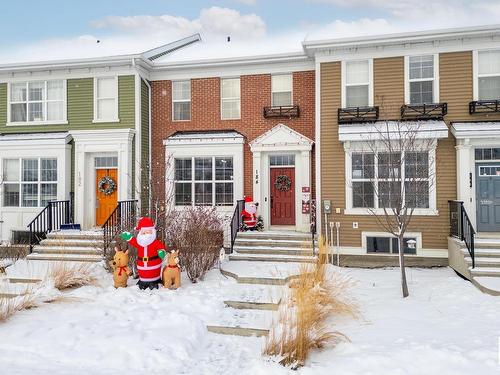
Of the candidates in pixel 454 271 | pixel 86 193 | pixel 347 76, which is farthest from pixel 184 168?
pixel 454 271

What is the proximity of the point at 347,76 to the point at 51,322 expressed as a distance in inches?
405

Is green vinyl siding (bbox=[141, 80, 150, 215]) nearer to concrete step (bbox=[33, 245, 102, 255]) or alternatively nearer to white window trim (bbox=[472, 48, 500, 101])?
concrete step (bbox=[33, 245, 102, 255])

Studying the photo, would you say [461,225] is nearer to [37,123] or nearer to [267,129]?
[267,129]

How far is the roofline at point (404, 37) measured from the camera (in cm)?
1054

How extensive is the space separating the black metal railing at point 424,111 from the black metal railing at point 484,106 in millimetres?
716

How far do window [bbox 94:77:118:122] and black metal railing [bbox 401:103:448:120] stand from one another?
32.7ft

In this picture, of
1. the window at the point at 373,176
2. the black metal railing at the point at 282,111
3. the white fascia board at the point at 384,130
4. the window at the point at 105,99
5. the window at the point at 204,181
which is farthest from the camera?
the window at the point at 105,99

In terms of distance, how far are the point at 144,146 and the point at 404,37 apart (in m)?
9.45

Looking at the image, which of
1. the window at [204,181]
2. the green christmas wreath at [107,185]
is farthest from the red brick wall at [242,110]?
the green christmas wreath at [107,185]

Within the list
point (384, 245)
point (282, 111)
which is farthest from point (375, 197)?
point (282, 111)

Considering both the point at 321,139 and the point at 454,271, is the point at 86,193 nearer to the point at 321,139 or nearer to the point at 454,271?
the point at 321,139

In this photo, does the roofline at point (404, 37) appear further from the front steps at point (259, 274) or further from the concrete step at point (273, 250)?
the concrete step at point (273, 250)

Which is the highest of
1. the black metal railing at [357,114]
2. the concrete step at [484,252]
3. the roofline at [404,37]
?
the roofline at [404,37]

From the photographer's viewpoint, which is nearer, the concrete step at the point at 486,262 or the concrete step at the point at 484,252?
the concrete step at the point at 486,262
